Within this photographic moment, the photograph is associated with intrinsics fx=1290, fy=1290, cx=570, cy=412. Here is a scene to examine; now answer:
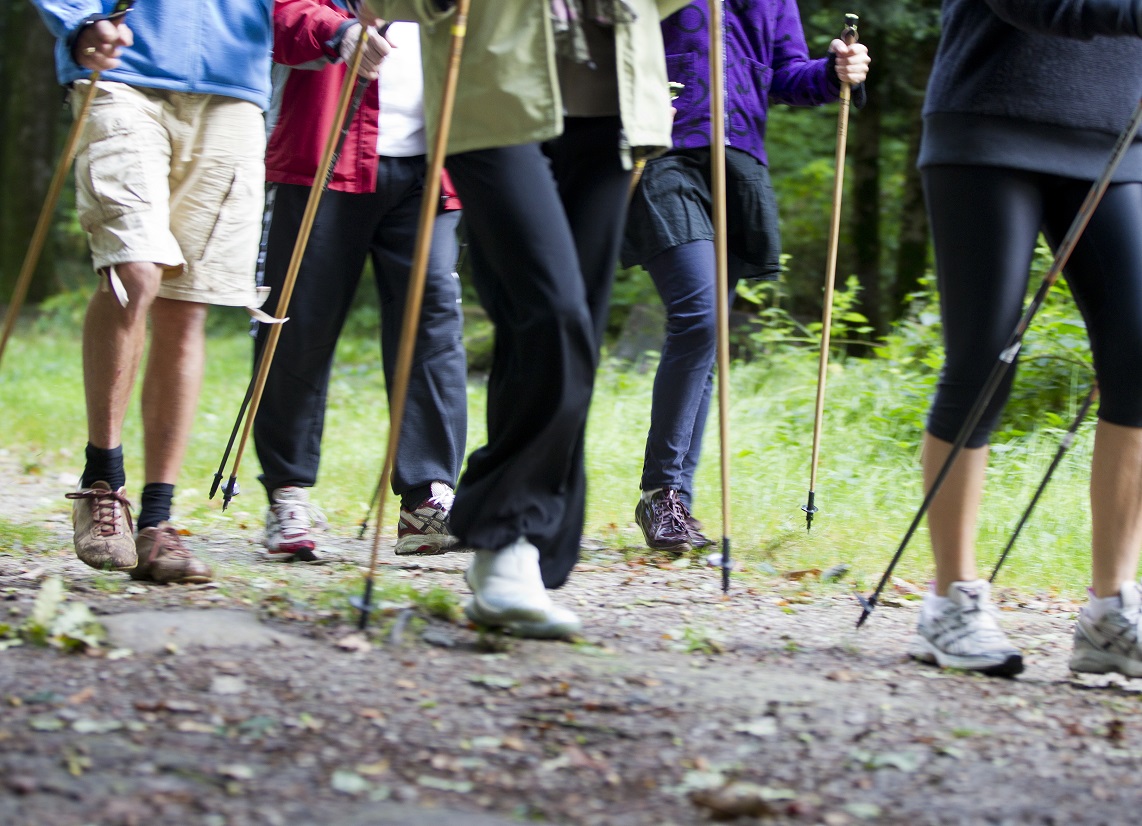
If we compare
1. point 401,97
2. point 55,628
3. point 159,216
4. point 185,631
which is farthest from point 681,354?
point 55,628

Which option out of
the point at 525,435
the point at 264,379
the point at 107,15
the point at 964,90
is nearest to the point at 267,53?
the point at 107,15

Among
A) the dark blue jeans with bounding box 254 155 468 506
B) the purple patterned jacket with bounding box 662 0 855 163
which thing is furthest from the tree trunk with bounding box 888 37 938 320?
the dark blue jeans with bounding box 254 155 468 506

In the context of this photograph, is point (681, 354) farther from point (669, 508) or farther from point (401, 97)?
point (401, 97)

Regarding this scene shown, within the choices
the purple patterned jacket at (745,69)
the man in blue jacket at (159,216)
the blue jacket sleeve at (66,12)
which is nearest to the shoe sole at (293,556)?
the man in blue jacket at (159,216)

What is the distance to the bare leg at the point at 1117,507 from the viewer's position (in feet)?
10.5

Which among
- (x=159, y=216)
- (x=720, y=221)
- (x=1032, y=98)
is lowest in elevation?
(x=159, y=216)

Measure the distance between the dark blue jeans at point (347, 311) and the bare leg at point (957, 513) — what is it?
74.1 inches

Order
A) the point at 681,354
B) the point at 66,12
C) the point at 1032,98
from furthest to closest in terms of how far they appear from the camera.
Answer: the point at 681,354
the point at 66,12
the point at 1032,98

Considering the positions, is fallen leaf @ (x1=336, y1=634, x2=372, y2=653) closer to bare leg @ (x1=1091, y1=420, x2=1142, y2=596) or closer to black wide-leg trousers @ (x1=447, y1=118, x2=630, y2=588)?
black wide-leg trousers @ (x1=447, y1=118, x2=630, y2=588)

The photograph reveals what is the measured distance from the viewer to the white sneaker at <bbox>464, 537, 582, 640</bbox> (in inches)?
119

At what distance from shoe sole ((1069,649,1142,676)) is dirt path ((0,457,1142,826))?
4 centimetres

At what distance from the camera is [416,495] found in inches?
178

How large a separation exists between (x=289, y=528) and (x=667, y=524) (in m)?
1.35

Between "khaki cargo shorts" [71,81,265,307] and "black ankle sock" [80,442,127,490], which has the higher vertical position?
"khaki cargo shorts" [71,81,265,307]
